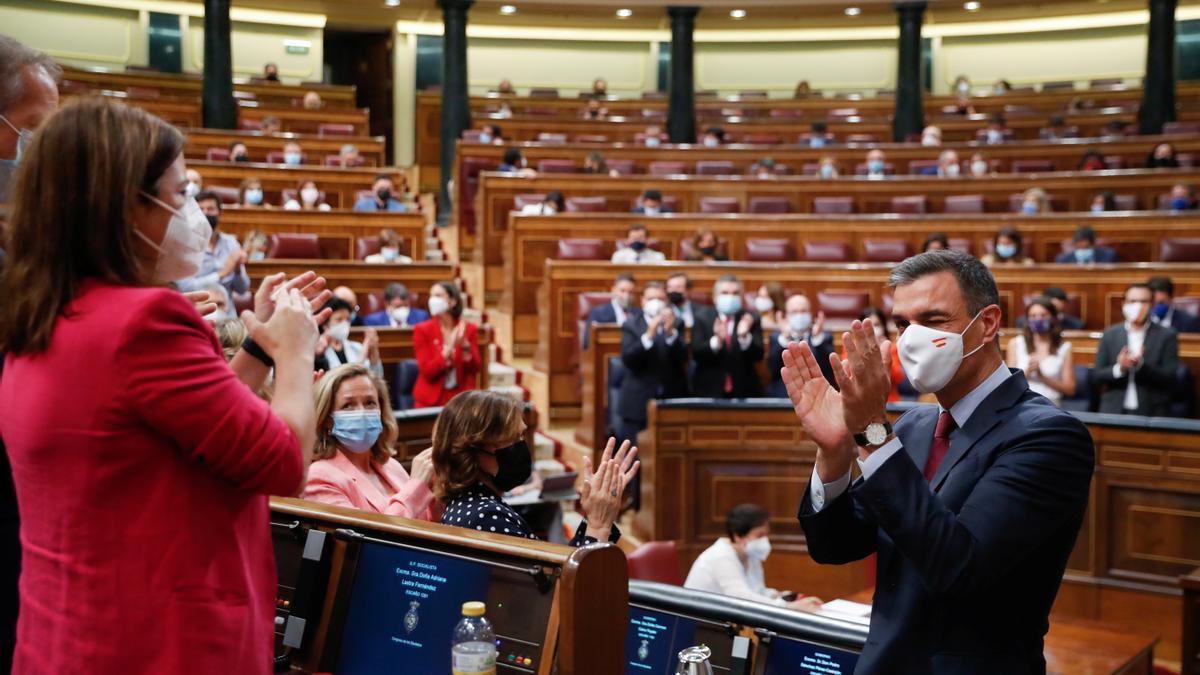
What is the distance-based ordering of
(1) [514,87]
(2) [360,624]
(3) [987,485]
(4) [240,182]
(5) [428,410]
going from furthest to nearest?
(1) [514,87], (4) [240,182], (5) [428,410], (2) [360,624], (3) [987,485]

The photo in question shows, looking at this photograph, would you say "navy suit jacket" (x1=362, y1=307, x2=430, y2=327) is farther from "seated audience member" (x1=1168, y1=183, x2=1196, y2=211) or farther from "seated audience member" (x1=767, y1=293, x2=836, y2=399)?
"seated audience member" (x1=1168, y1=183, x2=1196, y2=211)

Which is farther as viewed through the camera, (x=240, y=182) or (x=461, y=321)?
(x=240, y=182)

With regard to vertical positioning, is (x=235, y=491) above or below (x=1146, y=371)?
above

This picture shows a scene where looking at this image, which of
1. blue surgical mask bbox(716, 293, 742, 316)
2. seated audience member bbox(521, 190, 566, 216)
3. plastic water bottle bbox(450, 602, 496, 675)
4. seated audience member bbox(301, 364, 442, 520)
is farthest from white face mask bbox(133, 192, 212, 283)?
seated audience member bbox(521, 190, 566, 216)

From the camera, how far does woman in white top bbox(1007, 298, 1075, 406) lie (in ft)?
19.2

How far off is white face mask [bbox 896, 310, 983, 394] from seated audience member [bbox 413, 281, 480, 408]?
4269 mm

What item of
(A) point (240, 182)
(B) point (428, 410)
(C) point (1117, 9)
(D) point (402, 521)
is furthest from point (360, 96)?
(D) point (402, 521)

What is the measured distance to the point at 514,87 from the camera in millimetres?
16094

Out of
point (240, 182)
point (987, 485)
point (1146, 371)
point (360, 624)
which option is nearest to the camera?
point (987, 485)

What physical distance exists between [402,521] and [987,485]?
85 centimetres

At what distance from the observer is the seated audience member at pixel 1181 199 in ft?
27.3

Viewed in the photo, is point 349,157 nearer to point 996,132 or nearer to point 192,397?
point 996,132

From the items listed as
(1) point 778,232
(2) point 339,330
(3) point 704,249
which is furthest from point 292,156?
(2) point 339,330

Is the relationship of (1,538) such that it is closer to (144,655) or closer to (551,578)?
(144,655)
